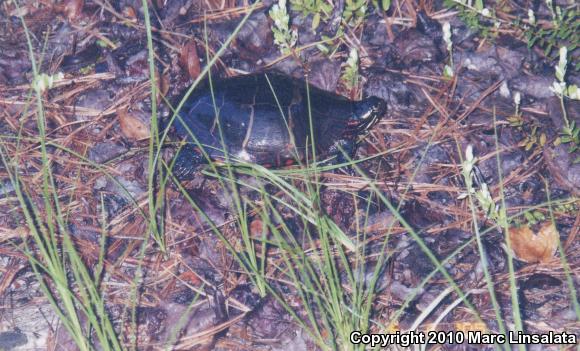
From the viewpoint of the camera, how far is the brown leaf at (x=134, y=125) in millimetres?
3088

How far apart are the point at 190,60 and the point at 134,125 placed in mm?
577

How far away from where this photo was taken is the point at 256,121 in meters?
2.95

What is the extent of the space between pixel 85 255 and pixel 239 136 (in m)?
0.99

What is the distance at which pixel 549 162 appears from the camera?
9.33 ft

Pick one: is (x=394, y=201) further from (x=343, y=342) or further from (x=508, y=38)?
(x=508, y=38)

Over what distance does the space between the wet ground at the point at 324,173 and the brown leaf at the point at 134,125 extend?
0.04 feet

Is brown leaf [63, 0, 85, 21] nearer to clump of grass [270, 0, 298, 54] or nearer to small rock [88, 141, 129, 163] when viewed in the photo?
small rock [88, 141, 129, 163]

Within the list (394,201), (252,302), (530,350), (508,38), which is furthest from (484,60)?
(252,302)

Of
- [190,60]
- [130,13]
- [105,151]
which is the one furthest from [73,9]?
[105,151]

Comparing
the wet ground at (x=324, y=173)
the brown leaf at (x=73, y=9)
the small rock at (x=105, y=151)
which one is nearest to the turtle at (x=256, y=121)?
the wet ground at (x=324, y=173)

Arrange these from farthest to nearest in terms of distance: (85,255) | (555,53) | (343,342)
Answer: (555,53), (85,255), (343,342)

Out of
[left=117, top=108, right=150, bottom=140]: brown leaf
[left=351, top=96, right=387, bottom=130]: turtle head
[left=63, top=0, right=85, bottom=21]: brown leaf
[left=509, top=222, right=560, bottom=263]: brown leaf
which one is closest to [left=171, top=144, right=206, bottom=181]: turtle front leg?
[left=117, top=108, right=150, bottom=140]: brown leaf

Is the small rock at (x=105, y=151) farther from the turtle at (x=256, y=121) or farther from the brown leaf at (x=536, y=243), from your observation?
the brown leaf at (x=536, y=243)

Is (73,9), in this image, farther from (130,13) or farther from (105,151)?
(105,151)
